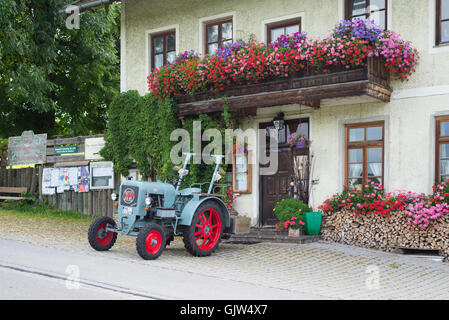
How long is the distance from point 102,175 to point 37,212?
259cm

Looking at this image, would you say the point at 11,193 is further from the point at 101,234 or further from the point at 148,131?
the point at 101,234

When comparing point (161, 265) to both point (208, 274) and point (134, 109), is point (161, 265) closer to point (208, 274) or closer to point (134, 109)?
point (208, 274)

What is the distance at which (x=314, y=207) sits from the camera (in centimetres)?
1381

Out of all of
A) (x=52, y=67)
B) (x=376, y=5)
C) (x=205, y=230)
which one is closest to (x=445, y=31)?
(x=376, y=5)

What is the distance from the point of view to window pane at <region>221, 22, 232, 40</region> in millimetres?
15352

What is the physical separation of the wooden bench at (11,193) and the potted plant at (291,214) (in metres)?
9.59

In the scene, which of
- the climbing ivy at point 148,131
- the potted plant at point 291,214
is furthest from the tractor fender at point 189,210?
the climbing ivy at point 148,131

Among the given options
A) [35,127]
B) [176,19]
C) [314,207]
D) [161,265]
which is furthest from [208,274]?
[35,127]

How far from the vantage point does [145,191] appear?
10.1 metres

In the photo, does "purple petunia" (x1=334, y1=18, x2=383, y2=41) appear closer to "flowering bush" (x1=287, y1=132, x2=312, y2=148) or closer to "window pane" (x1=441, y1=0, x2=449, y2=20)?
"window pane" (x1=441, y1=0, x2=449, y2=20)

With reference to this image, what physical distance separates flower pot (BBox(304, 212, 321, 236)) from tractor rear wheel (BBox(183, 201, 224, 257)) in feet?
8.80

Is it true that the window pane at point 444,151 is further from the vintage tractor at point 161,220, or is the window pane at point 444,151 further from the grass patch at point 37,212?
the grass patch at point 37,212

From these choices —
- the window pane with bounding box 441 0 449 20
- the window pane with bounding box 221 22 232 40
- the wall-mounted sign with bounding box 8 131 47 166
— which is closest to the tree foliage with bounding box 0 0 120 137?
the wall-mounted sign with bounding box 8 131 47 166

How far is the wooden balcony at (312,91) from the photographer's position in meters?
12.2
